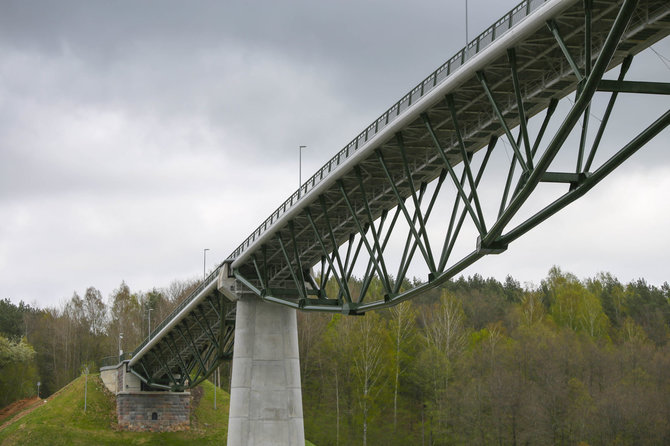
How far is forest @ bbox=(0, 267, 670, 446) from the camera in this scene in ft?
219

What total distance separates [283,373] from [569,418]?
3166 cm

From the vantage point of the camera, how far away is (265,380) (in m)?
44.9

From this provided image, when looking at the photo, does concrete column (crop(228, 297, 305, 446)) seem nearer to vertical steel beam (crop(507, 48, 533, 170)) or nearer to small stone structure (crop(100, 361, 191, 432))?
small stone structure (crop(100, 361, 191, 432))

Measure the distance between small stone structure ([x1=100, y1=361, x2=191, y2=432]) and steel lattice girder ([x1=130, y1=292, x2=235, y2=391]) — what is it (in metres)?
0.97

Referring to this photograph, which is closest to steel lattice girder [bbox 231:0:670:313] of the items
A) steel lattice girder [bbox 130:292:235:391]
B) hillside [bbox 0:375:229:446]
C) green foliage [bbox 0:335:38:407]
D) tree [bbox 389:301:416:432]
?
steel lattice girder [bbox 130:292:235:391]

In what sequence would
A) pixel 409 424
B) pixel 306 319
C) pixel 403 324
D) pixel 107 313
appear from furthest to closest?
pixel 107 313
pixel 306 319
pixel 403 324
pixel 409 424

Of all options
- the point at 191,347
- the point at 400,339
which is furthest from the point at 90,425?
the point at 400,339

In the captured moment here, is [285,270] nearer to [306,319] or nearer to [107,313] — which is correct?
[306,319]

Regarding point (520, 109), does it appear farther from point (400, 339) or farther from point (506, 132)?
point (400, 339)

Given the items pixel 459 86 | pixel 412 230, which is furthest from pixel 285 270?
pixel 459 86

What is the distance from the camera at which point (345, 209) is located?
38.2 meters

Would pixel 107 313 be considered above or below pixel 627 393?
above

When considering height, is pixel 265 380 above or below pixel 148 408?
above

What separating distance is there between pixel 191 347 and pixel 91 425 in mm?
13959
